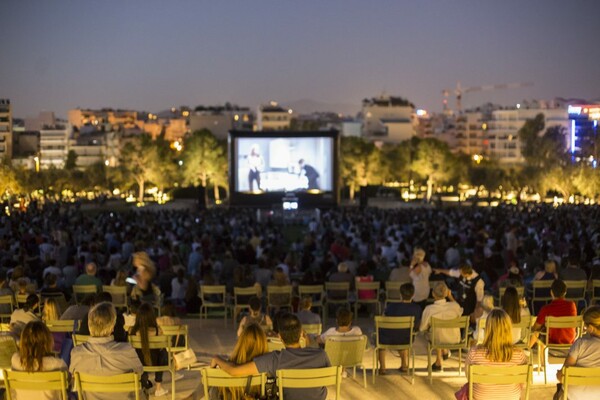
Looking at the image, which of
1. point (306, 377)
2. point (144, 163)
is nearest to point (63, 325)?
point (306, 377)

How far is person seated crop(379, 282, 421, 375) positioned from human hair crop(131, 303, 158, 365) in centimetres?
243

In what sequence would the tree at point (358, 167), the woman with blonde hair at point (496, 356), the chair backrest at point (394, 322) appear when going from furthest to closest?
the tree at point (358, 167) → the chair backrest at point (394, 322) → the woman with blonde hair at point (496, 356)

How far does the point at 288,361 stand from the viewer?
646 cm

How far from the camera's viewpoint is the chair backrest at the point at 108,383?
20.6 feet

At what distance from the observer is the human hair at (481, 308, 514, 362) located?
6.32 meters

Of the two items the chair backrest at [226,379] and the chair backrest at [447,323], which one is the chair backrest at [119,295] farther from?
the chair backrest at [226,379]

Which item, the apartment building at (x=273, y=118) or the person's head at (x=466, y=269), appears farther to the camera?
the apartment building at (x=273, y=118)

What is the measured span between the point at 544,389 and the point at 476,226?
1804 centimetres

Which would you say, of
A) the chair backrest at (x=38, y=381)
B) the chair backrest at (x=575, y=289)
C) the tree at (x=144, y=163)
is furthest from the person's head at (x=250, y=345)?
the tree at (x=144, y=163)

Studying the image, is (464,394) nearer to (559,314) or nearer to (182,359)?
(182,359)

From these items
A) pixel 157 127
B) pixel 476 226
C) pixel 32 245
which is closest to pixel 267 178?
pixel 476 226

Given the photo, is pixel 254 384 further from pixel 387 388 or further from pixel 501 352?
pixel 387 388

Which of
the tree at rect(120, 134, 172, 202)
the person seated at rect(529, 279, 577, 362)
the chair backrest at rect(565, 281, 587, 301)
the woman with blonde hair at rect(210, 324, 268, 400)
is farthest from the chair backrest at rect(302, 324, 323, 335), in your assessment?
the tree at rect(120, 134, 172, 202)

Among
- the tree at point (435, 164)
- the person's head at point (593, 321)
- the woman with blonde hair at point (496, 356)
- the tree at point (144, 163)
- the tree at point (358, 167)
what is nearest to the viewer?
the woman with blonde hair at point (496, 356)
